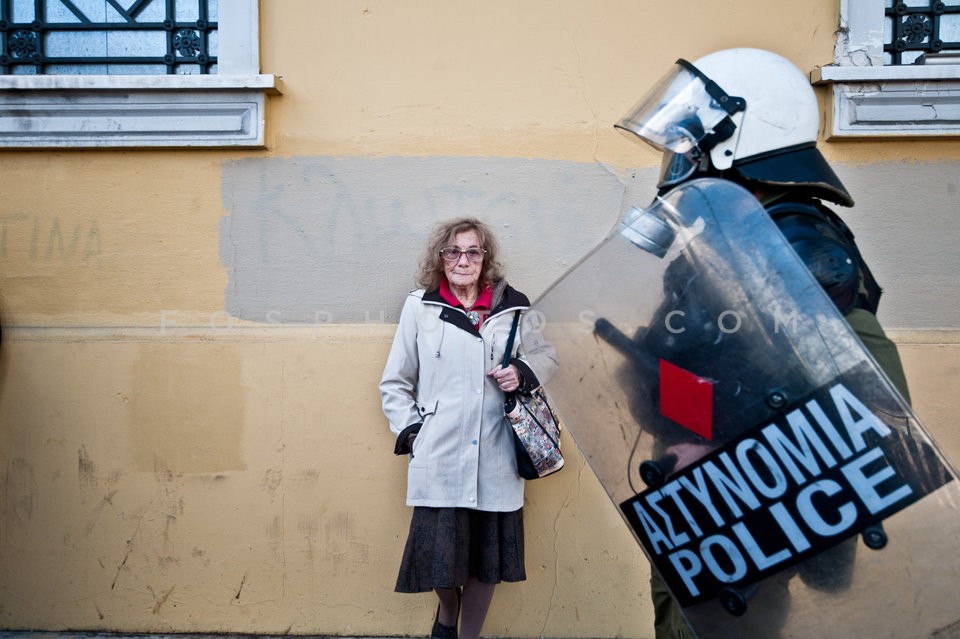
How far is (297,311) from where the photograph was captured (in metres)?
3.75

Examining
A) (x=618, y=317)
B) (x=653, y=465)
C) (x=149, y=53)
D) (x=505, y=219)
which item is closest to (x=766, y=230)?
(x=618, y=317)

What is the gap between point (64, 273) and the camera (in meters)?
3.77

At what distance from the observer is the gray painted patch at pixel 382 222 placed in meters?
3.68

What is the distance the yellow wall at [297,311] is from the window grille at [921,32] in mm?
716

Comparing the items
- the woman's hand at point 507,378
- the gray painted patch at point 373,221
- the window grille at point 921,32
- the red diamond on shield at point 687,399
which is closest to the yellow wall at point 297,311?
the gray painted patch at point 373,221

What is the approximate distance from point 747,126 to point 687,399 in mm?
657

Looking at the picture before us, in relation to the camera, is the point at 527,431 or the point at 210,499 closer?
the point at 527,431

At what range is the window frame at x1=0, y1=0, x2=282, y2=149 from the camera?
3643 millimetres

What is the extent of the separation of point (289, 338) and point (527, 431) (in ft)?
3.69

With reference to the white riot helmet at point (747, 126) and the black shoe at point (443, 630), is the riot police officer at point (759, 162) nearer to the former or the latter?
the white riot helmet at point (747, 126)

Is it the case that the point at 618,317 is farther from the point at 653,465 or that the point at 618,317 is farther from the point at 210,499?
the point at 210,499
